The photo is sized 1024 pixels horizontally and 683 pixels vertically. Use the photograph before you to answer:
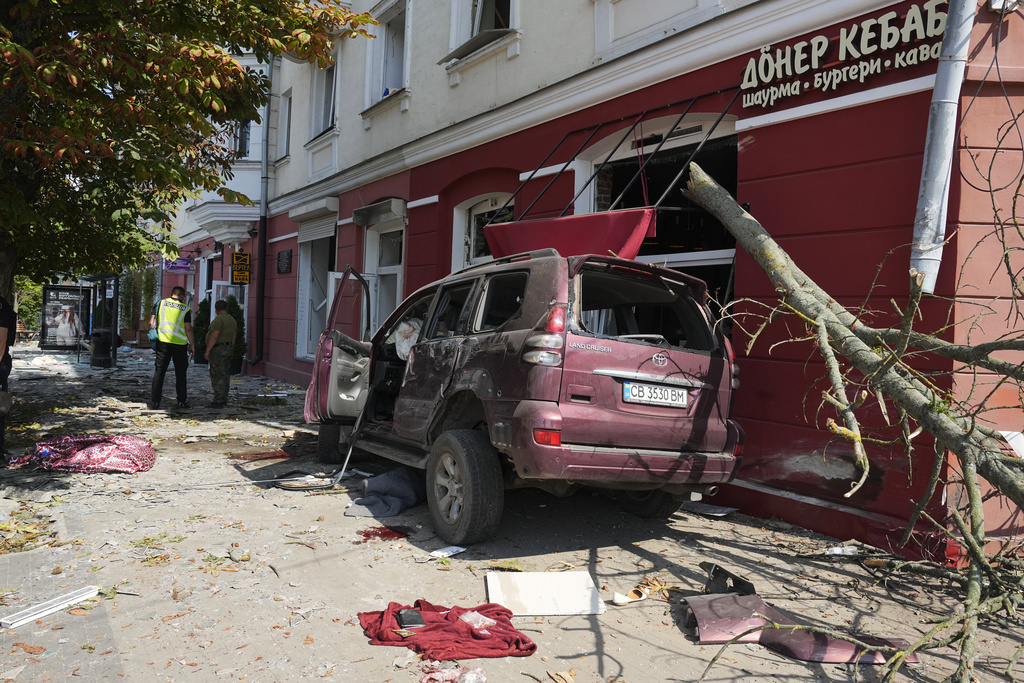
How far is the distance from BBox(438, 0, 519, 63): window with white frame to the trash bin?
11781mm

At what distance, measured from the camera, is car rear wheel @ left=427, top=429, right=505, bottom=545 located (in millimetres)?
4441

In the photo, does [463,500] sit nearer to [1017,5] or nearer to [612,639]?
[612,639]

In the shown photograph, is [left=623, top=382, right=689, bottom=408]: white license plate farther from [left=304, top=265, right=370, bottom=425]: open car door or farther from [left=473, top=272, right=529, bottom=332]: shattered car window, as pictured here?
[left=304, top=265, right=370, bottom=425]: open car door

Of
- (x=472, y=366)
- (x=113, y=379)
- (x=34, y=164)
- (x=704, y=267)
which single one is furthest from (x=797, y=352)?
(x=113, y=379)

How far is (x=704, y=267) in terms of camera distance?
690 cm

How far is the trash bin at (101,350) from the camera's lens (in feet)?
55.9

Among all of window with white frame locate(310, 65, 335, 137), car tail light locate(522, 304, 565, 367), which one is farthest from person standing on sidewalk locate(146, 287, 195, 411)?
car tail light locate(522, 304, 565, 367)

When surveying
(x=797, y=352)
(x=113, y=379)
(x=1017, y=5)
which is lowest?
(x=113, y=379)

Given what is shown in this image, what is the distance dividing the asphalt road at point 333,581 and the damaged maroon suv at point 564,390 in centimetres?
45

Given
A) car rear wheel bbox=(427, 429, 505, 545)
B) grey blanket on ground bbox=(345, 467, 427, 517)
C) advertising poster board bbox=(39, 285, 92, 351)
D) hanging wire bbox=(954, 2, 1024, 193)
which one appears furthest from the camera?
advertising poster board bbox=(39, 285, 92, 351)

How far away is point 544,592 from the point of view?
12.8 feet

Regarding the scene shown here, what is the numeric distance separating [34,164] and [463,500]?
688 cm

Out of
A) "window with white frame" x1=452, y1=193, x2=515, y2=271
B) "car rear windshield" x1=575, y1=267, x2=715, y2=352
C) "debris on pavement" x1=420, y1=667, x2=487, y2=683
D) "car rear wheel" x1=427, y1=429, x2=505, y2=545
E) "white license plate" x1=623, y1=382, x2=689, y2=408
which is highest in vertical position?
"window with white frame" x1=452, y1=193, x2=515, y2=271

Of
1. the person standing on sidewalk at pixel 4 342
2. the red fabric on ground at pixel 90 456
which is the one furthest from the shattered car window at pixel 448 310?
the person standing on sidewalk at pixel 4 342
